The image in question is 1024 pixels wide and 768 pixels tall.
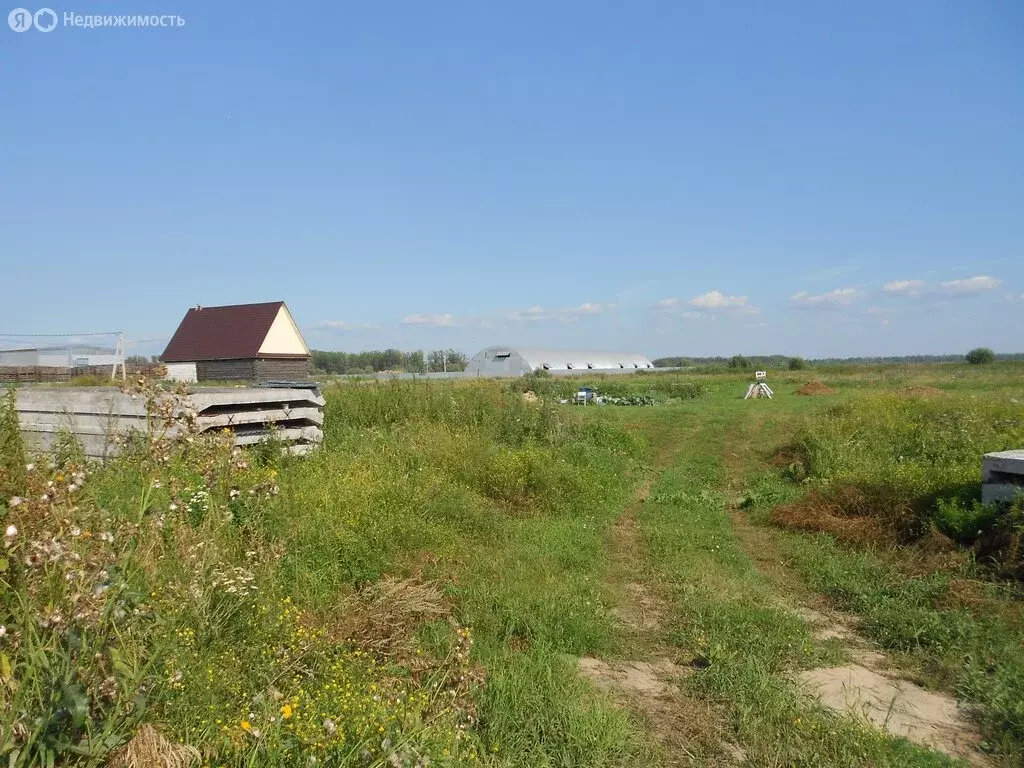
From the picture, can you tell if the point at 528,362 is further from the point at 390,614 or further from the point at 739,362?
the point at 390,614

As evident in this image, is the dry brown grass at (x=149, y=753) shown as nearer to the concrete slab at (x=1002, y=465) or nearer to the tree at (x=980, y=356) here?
the concrete slab at (x=1002, y=465)

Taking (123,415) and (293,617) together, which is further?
(123,415)

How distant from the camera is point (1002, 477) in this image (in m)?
6.90

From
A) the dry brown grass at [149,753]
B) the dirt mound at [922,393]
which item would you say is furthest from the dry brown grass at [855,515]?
the dirt mound at [922,393]

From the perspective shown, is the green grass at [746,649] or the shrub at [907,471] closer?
the green grass at [746,649]

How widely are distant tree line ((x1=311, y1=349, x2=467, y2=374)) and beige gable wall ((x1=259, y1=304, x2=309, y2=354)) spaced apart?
15213 mm

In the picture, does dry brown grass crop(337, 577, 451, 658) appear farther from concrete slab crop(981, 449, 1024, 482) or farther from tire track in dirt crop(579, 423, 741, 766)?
concrete slab crop(981, 449, 1024, 482)

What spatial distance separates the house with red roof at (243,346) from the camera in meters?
30.5

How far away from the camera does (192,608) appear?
10.9 feet

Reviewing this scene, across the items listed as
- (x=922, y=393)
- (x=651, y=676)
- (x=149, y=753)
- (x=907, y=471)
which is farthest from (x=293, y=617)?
(x=922, y=393)

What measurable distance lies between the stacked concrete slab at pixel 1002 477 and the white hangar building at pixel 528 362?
3523 centimetres

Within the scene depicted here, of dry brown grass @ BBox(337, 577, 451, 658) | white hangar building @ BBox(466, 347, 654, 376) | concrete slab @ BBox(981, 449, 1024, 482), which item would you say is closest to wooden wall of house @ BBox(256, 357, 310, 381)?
white hangar building @ BBox(466, 347, 654, 376)

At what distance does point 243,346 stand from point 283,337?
1.82m

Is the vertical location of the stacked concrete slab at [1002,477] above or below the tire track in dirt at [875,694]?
above
